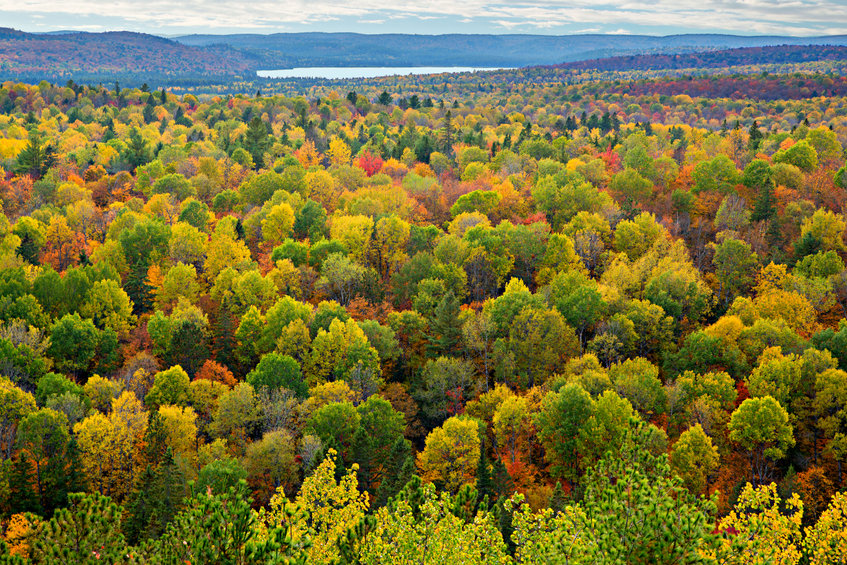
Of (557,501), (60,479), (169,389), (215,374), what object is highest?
(169,389)

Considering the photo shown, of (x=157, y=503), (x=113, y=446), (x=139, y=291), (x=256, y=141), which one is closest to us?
(x=157, y=503)

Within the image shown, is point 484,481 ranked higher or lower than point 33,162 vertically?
lower

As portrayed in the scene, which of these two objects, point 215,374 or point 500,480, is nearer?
point 500,480

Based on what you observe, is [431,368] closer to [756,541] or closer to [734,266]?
[734,266]

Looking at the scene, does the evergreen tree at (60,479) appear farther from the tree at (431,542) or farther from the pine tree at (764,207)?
the pine tree at (764,207)

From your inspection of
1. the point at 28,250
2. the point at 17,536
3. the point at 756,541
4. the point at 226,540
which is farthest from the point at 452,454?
the point at 28,250

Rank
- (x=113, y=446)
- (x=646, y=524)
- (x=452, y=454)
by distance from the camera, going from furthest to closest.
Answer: (x=452, y=454), (x=113, y=446), (x=646, y=524)

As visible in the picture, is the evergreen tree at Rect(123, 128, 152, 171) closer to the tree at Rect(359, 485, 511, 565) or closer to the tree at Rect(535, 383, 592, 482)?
the tree at Rect(535, 383, 592, 482)

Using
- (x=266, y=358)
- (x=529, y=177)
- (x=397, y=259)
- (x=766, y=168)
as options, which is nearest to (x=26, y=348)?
(x=266, y=358)

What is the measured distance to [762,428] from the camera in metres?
66.1

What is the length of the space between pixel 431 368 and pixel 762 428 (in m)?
35.9

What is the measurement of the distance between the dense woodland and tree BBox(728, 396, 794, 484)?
28 centimetres

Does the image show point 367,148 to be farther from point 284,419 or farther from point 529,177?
point 284,419

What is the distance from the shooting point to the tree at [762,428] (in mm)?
65625
